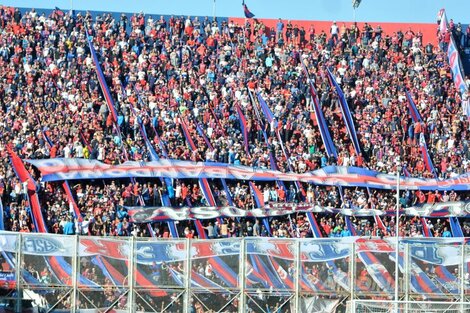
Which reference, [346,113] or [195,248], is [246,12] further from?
[195,248]

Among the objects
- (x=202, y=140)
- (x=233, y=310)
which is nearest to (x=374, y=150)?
(x=202, y=140)

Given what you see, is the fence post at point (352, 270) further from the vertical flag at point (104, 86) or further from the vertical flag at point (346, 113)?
the vertical flag at point (104, 86)

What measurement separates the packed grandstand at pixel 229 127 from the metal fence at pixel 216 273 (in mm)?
13952

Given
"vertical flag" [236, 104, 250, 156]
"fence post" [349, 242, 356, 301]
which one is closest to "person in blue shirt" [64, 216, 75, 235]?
"vertical flag" [236, 104, 250, 156]

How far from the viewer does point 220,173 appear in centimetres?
5128

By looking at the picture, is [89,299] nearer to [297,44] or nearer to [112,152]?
[112,152]

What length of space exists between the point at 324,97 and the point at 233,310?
2411 cm

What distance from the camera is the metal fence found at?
32.8 metres

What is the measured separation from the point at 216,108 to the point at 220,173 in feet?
15.2

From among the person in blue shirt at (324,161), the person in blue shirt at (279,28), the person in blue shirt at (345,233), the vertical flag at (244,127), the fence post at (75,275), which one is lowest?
the fence post at (75,275)

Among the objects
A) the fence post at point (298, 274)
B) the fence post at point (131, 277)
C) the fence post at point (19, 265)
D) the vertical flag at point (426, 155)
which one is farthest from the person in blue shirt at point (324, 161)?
the fence post at point (19, 265)

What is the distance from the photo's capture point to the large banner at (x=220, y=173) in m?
49.6

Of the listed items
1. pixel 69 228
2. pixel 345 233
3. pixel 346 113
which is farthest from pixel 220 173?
pixel 346 113

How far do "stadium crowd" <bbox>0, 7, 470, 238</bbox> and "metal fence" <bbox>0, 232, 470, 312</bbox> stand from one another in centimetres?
1386
